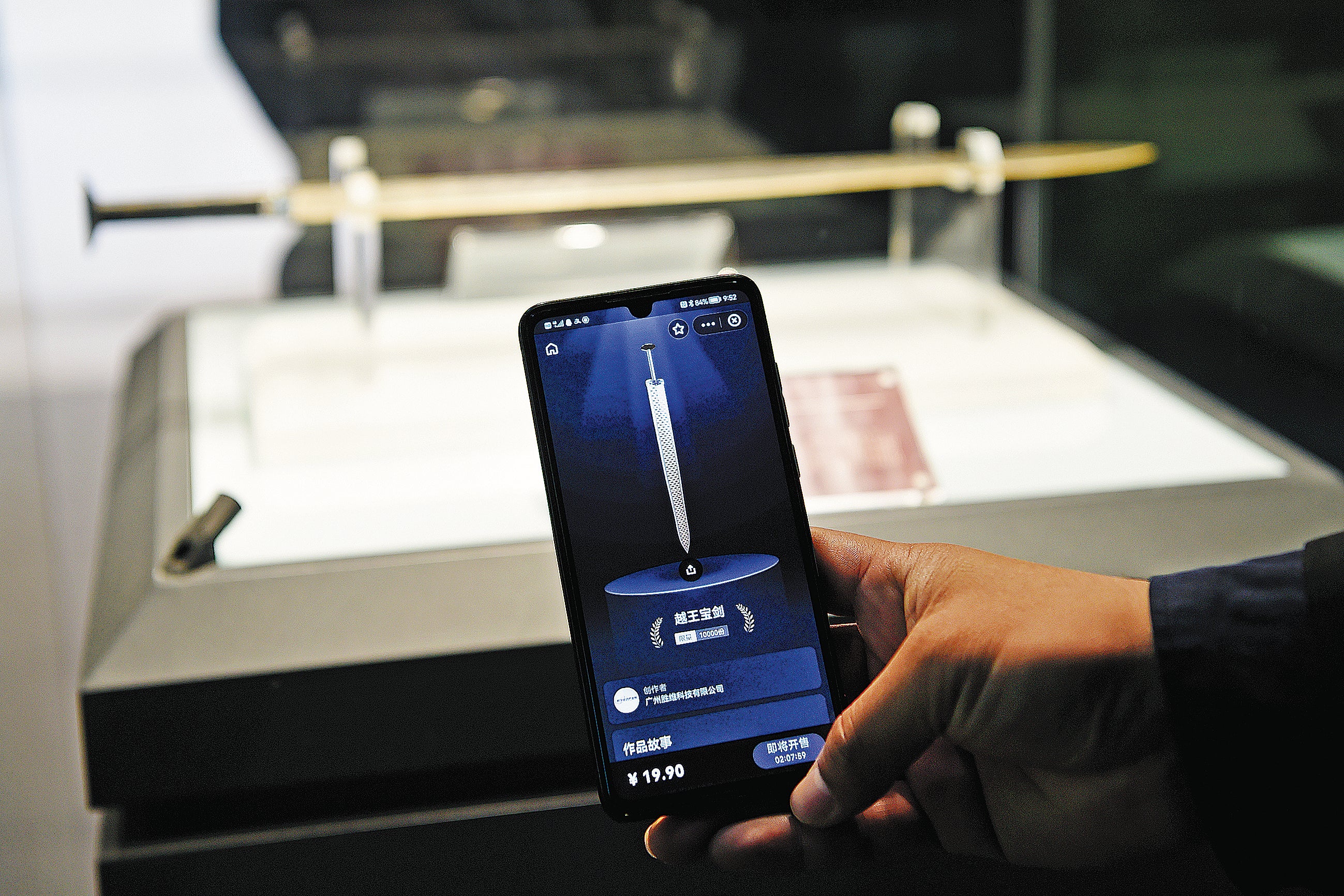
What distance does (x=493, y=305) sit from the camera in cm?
104

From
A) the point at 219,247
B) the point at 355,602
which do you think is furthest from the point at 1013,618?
the point at 219,247

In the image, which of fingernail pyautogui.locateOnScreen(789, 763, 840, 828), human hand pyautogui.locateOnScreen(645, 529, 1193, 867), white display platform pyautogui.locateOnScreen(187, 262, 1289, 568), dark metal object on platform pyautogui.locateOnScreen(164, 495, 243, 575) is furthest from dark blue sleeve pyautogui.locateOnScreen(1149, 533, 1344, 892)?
dark metal object on platform pyautogui.locateOnScreen(164, 495, 243, 575)

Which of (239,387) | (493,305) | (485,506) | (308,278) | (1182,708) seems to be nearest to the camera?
(1182,708)

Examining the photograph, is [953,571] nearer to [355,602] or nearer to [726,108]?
[355,602]

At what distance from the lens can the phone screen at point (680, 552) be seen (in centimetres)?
47

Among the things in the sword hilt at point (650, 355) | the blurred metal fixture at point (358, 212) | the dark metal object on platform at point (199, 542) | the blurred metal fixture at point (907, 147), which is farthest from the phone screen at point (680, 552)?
the blurred metal fixture at point (907, 147)

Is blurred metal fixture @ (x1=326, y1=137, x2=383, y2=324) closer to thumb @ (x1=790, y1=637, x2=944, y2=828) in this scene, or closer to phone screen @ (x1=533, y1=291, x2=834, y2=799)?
phone screen @ (x1=533, y1=291, x2=834, y2=799)

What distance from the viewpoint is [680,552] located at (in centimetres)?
48

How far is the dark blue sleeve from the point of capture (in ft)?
1.42

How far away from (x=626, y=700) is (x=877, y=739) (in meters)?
0.10

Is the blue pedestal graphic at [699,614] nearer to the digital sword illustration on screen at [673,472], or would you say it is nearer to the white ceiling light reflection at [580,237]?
the digital sword illustration on screen at [673,472]

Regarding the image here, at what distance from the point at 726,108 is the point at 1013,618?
2.51 feet

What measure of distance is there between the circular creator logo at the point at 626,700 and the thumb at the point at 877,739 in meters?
0.07

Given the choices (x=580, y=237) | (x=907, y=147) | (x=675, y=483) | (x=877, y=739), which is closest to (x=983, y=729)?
(x=877, y=739)
